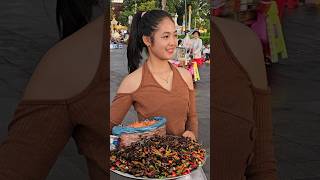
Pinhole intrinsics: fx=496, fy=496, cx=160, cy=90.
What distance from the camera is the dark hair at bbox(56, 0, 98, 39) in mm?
1045

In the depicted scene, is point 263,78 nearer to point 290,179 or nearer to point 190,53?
point 190,53

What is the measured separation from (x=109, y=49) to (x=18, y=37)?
0.37 meters

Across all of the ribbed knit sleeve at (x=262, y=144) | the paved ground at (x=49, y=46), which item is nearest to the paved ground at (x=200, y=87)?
the paved ground at (x=49, y=46)

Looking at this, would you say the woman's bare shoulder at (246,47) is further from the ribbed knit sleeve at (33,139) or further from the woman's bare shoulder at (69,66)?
the ribbed knit sleeve at (33,139)

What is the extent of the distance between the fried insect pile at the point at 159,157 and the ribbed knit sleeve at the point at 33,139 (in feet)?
0.43

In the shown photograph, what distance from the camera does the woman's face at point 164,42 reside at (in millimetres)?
1062

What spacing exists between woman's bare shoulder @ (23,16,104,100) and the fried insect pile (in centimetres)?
18

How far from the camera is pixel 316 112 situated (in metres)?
2.20

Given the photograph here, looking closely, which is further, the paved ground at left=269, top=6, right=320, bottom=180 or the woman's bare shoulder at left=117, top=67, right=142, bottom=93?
the paved ground at left=269, top=6, right=320, bottom=180

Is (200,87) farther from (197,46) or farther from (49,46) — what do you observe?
(49,46)

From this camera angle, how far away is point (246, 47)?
1049 mm

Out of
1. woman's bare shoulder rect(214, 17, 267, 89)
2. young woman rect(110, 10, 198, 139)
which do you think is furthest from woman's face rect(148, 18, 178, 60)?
woman's bare shoulder rect(214, 17, 267, 89)

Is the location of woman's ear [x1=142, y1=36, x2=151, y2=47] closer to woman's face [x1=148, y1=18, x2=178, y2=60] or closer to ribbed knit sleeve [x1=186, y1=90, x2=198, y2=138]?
woman's face [x1=148, y1=18, x2=178, y2=60]

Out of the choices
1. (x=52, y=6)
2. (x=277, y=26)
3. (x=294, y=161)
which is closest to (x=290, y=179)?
(x=294, y=161)
